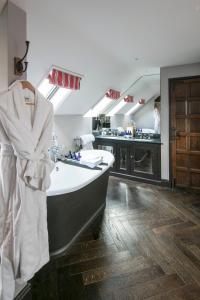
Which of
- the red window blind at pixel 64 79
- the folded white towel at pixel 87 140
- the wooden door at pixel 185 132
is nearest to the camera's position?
the red window blind at pixel 64 79

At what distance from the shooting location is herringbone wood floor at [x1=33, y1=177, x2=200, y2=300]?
1.68 meters

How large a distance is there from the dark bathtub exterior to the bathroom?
0.03ft

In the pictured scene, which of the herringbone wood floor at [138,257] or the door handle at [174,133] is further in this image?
the door handle at [174,133]

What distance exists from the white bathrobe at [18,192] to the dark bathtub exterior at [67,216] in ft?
1.24

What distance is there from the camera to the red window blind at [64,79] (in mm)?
2816

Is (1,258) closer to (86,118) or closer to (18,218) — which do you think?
(18,218)

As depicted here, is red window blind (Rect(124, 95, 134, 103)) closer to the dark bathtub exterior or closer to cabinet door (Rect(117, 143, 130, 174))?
cabinet door (Rect(117, 143, 130, 174))

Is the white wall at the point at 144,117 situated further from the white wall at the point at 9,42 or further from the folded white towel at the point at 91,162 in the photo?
the white wall at the point at 9,42

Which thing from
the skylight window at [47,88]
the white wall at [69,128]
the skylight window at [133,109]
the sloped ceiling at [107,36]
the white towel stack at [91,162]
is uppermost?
the sloped ceiling at [107,36]

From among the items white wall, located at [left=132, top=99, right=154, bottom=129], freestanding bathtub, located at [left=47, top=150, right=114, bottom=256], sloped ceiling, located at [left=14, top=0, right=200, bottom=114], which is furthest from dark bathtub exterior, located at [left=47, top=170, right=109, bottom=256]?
→ white wall, located at [left=132, top=99, right=154, bottom=129]

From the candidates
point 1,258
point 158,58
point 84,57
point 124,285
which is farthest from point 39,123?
point 158,58

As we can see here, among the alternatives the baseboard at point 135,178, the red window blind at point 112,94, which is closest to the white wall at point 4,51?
the red window blind at point 112,94

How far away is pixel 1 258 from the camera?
1.20 meters

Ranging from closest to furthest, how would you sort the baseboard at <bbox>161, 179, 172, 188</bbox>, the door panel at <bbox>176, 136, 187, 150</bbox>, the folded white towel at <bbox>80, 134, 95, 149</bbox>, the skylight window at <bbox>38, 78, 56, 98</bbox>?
the skylight window at <bbox>38, 78, 56, 98</bbox> → the door panel at <bbox>176, 136, 187, 150</bbox> → the baseboard at <bbox>161, 179, 172, 188</bbox> → the folded white towel at <bbox>80, 134, 95, 149</bbox>
